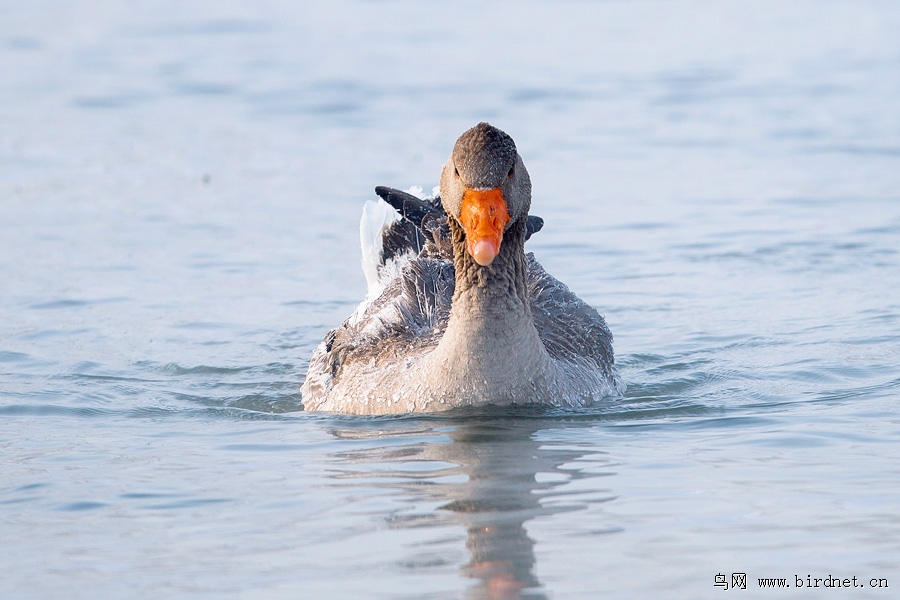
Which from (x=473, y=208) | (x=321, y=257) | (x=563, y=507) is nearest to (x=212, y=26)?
(x=321, y=257)

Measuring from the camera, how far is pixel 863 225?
16.6 meters

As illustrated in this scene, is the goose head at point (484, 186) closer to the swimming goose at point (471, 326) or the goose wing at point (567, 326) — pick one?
the swimming goose at point (471, 326)

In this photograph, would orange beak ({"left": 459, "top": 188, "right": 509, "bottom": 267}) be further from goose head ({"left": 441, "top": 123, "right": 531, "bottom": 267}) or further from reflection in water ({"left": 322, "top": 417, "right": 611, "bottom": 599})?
reflection in water ({"left": 322, "top": 417, "right": 611, "bottom": 599})

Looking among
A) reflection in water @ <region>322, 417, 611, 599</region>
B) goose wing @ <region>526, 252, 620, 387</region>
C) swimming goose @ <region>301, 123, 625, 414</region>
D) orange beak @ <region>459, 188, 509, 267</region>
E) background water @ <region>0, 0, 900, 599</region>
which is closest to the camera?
reflection in water @ <region>322, 417, 611, 599</region>

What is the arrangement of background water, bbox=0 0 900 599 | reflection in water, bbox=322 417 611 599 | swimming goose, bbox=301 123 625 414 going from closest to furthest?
reflection in water, bbox=322 417 611 599 → background water, bbox=0 0 900 599 → swimming goose, bbox=301 123 625 414

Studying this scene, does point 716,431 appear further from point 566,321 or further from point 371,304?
point 371,304

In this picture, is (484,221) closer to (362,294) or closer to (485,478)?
(485,478)

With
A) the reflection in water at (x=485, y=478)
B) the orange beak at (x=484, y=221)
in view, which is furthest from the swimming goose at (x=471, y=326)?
the reflection in water at (x=485, y=478)

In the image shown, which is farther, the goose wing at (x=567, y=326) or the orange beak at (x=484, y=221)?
the goose wing at (x=567, y=326)

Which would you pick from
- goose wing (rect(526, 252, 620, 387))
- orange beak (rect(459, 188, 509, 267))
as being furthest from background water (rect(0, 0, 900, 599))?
orange beak (rect(459, 188, 509, 267))

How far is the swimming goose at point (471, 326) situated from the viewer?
9.45 m

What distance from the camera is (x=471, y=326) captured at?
9930 mm

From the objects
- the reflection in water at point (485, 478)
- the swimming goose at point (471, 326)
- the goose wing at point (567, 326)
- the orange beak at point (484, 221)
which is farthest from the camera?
the goose wing at point (567, 326)

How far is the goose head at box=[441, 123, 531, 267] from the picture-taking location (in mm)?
9328
